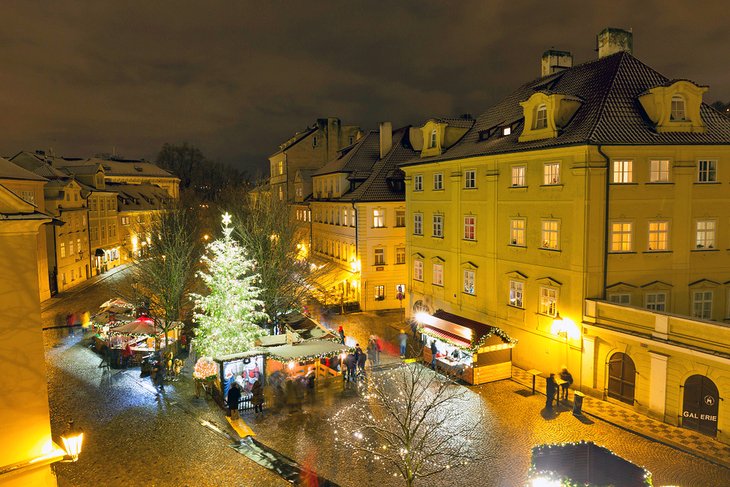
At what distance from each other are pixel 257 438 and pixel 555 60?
87.1ft

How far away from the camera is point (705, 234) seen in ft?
73.3

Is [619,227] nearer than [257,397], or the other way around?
[257,397]

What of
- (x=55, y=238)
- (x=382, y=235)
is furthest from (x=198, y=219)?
(x=382, y=235)

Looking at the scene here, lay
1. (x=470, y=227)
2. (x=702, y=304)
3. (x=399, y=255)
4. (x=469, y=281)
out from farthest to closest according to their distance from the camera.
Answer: (x=399, y=255) → (x=469, y=281) → (x=470, y=227) → (x=702, y=304)

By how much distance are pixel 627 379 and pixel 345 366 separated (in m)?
11.8

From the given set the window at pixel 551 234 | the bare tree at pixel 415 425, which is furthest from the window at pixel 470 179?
the bare tree at pixel 415 425

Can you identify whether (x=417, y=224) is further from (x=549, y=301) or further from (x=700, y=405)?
(x=700, y=405)

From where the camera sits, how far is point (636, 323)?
2017 centimetres

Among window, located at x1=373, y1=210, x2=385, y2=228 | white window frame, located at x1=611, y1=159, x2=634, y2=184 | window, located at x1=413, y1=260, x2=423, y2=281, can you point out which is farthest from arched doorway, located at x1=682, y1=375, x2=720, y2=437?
window, located at x1=373, y1=210, x2=385, y2=228

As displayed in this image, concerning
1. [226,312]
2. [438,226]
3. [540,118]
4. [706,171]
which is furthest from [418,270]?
[706,171]

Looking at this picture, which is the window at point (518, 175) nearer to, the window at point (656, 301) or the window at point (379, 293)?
the window at point (656, 301)

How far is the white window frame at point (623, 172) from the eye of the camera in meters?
21.6

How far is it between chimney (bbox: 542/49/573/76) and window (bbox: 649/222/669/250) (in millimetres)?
12937

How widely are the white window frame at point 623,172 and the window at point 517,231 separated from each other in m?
4.55
